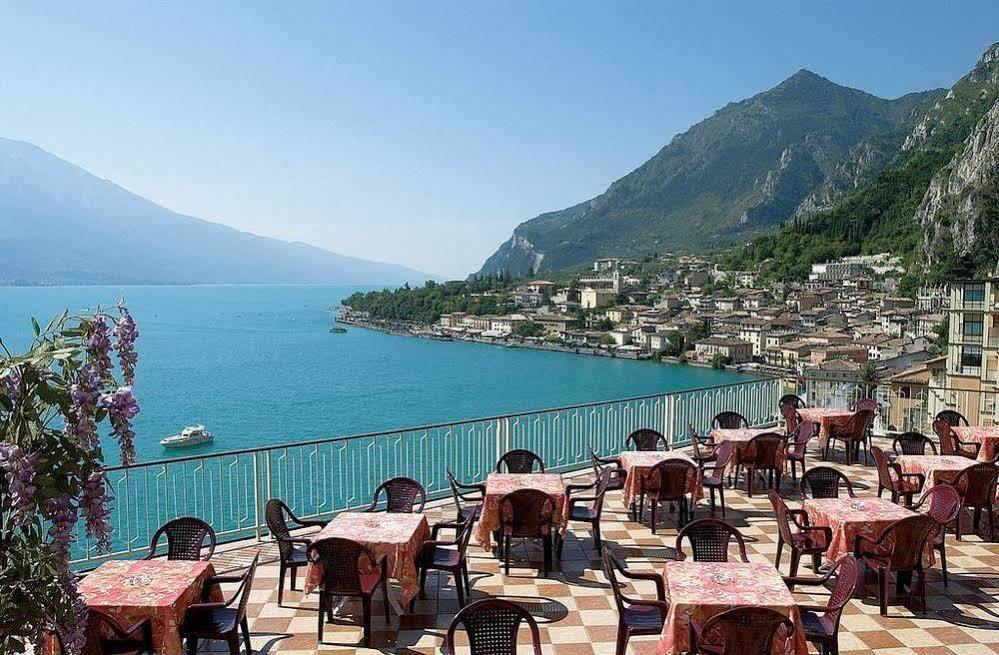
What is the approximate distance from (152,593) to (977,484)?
706 cm

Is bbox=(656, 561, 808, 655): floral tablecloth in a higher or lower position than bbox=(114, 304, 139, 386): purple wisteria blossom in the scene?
lower

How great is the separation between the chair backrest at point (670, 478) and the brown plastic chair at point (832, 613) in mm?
2593

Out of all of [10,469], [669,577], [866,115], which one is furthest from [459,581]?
[866,115]

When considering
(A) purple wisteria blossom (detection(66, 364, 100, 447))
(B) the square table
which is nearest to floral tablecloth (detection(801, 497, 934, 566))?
(B) the square table

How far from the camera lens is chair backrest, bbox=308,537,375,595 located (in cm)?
475

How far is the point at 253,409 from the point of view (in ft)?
171

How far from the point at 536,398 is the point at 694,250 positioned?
107 metres

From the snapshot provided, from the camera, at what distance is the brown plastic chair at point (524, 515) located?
5.97 m

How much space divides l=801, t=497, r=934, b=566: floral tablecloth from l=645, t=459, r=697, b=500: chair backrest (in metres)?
1.24

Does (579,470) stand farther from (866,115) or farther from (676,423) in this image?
(866,115)

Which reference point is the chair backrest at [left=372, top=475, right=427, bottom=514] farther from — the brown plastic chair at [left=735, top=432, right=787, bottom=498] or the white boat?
the white boat

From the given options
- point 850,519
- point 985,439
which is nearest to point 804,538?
point 850,519

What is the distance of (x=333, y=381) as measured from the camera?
65.6 meters

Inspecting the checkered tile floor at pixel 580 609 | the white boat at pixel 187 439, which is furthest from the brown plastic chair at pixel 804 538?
the white boat at pixel 187 439
